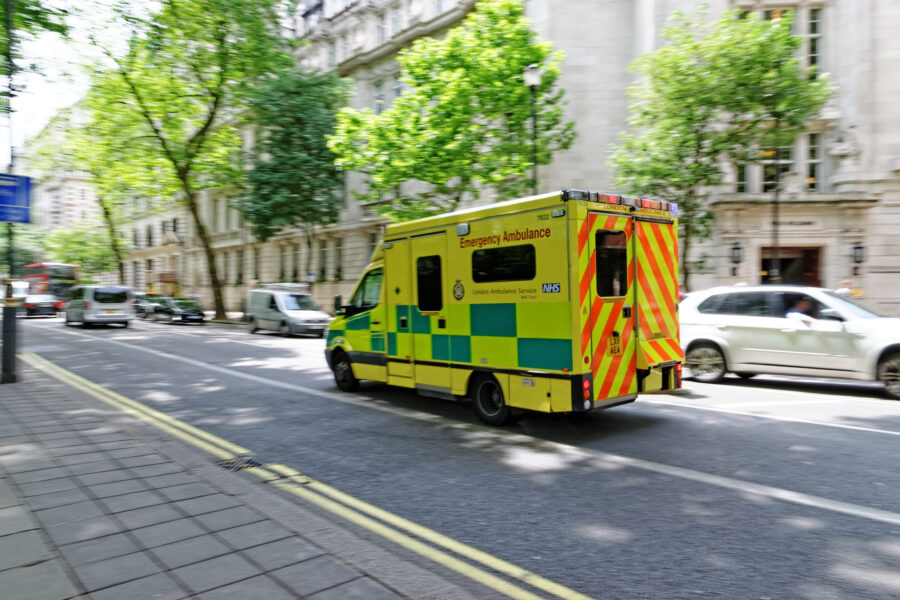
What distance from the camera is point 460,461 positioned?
6.06 m

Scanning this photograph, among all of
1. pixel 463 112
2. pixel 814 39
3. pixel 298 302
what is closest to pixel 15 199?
pixel 298 302

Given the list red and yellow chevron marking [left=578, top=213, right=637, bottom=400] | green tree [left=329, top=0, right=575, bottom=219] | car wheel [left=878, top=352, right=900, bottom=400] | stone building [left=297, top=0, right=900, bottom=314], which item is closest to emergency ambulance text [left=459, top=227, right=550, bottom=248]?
red and yellow chevron marking [left=578, top=213, right=637, bottom=400]

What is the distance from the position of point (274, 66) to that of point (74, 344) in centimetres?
1805

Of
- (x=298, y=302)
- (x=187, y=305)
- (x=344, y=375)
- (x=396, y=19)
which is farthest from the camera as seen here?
(x=396, y=19)

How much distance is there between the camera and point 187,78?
30609 mm

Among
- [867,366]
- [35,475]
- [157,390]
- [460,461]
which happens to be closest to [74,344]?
[157,390]

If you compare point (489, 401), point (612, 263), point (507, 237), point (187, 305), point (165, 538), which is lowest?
point (165, 538)

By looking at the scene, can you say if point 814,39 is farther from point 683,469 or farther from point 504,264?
point 683,469

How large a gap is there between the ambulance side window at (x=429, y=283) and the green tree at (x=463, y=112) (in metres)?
13.0

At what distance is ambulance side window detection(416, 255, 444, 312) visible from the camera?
8.28 m

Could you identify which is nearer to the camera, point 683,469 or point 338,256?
point 683,469

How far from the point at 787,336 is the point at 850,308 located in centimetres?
103

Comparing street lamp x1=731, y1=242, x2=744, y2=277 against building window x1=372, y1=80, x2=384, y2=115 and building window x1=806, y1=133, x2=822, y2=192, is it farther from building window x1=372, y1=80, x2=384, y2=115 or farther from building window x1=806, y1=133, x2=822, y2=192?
building window x1=372, y1=80, x2=384, y2=115

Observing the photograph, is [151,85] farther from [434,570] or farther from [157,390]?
[434,570]
